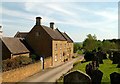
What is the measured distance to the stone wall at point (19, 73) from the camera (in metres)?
23.1

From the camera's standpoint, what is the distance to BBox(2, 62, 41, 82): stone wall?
23.1m

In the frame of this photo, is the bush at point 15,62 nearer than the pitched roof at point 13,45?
Yes

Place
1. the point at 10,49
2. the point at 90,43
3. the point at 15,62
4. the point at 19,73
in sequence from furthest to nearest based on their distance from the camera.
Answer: the point at 90,43
the point at 10,49
the point at 15,62
the point at 19,73

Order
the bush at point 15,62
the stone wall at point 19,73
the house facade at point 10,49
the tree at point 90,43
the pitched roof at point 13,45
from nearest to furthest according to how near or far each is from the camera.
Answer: the stone wall at point 19,73
the bush at point 15,62
the house facade at point 10,49
the pitched roof at point 13,45
the tree at point 90,43

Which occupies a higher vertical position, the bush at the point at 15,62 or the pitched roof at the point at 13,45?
the pitched roof at the point at 13,45

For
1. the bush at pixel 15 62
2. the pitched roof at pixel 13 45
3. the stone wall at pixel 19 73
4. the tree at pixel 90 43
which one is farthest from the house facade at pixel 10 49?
the tree at pixel 90 43

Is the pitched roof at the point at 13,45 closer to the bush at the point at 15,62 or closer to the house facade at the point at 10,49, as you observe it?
the house facade at the point at 10,49

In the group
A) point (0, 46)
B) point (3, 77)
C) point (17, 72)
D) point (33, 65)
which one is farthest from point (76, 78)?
point (0, 46)

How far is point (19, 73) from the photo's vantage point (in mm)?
26938

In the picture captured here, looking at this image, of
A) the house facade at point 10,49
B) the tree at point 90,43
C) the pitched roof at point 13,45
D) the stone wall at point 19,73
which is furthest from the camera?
the tree at point 90,43

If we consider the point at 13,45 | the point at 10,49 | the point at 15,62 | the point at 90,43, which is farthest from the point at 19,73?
the point at 90,43

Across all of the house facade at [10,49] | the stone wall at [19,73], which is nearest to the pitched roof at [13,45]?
the house facade at [10,49]

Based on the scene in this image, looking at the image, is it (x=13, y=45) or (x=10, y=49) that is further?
(x=13, y=45)

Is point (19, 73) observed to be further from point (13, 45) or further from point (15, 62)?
point (13, 45)
